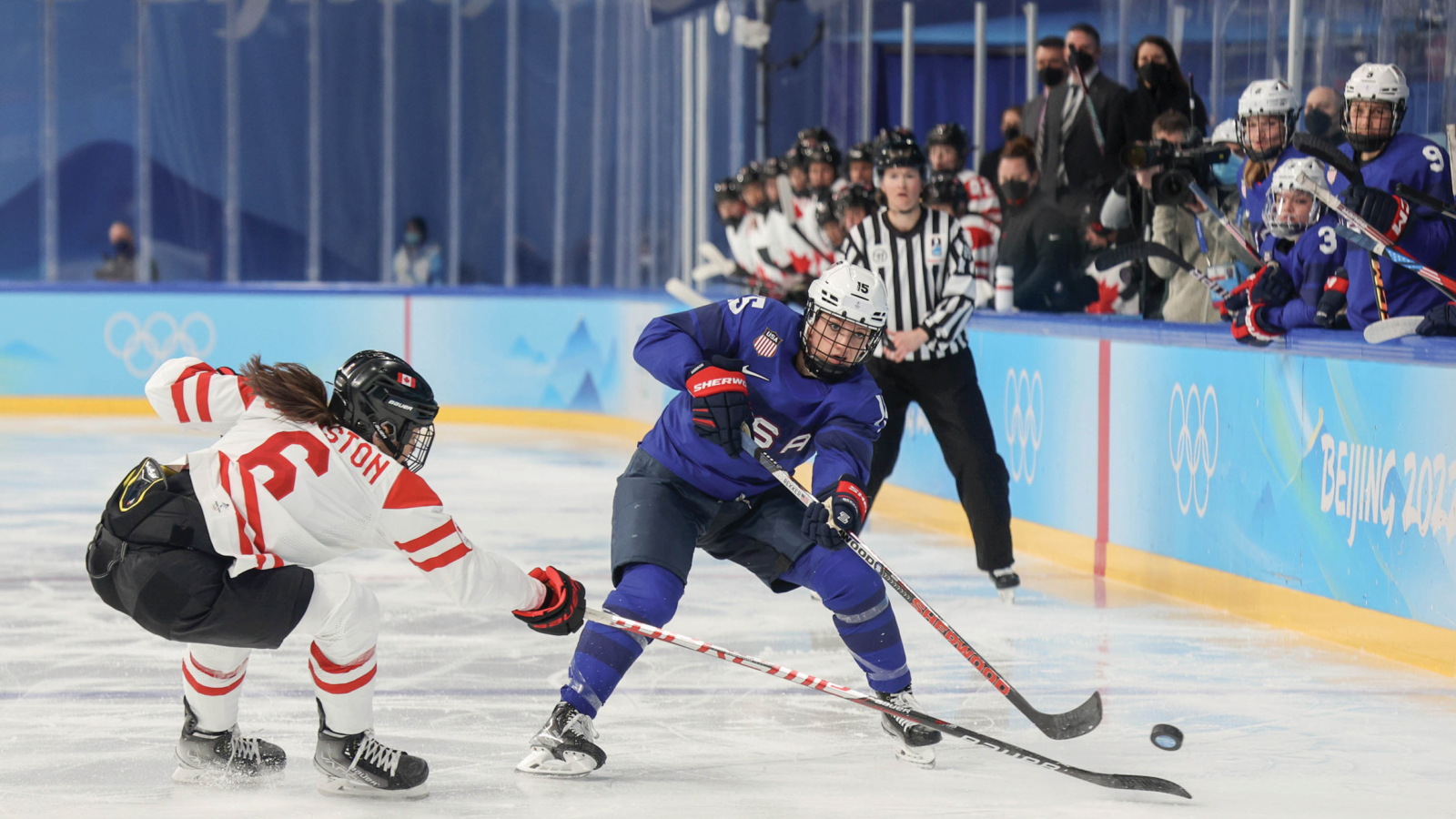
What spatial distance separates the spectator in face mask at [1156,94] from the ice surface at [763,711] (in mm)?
2015

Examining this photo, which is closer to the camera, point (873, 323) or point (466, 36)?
point (873, 323)

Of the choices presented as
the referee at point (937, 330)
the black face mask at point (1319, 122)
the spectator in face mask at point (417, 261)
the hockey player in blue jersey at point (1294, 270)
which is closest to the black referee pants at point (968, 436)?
the referee at point (937, 330)

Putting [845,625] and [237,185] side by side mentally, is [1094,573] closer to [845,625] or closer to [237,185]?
[845,625]

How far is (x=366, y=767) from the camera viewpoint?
325 centimetres

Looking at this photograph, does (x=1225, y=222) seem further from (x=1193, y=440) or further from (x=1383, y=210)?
(x=1383, y=210)

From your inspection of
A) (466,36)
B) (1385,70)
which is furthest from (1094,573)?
(466,36)

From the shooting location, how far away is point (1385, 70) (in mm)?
5012

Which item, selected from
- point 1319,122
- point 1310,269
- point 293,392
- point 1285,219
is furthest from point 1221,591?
point 293,392

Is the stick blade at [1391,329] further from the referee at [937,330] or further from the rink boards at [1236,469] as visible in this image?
the referee at [937,330]

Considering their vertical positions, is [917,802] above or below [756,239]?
below

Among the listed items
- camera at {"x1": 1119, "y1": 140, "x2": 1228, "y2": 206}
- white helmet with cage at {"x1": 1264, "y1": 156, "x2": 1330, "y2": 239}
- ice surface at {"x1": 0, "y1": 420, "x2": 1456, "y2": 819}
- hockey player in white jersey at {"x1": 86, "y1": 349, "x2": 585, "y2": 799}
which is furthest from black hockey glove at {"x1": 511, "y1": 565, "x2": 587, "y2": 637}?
camera at {"x1": 1119, "y1": 140, "x2": 1228, "y2": 206}

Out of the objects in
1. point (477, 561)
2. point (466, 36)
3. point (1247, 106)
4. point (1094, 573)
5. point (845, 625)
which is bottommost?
point (1094, 573)

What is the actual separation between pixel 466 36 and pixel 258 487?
10942 mm

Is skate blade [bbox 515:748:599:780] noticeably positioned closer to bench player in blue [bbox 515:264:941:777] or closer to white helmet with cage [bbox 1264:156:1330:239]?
bench player in blue [bbox 515:264:941:777]
